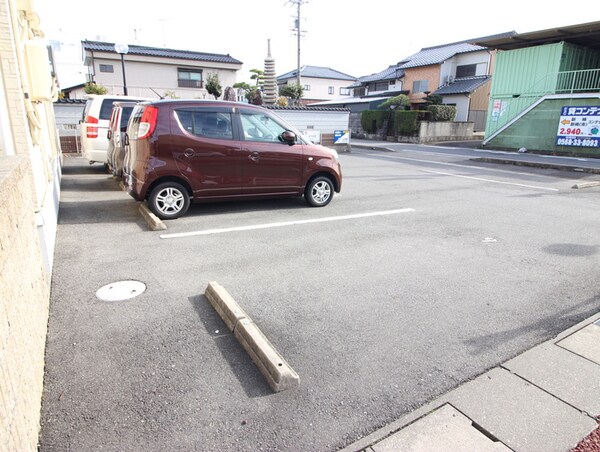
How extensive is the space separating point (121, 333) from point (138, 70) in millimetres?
29724

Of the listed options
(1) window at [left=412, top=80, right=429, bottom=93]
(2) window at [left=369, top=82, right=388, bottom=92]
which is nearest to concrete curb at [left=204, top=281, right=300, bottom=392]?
(1) window at [left=412, top=80, right=429, bottom=93]

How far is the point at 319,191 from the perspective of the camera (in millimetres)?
7160

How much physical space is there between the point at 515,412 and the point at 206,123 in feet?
17.4

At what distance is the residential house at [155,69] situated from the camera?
90.1 ft

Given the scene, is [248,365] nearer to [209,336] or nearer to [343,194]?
[209,336]

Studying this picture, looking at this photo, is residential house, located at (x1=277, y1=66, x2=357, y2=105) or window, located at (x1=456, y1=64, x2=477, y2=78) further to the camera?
residential house, located at (x1=277, y1=66, x2=357, y2=105)

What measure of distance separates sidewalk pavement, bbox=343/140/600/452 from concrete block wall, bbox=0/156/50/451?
5.02 feet

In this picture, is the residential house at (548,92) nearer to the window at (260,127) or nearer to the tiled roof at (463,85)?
the tiled roof at (463,85)

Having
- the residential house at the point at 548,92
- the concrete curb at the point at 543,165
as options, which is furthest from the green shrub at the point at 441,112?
the concrete curb at the point at 543,165

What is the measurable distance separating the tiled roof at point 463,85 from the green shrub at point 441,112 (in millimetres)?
4898

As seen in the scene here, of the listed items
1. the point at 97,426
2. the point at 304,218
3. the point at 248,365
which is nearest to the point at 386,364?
the point at 248,365

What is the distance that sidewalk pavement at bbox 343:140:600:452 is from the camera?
2.08m

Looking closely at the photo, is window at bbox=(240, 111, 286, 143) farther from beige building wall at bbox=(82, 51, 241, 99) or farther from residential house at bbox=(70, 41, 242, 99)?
beige building wall at bbox=(82, 51, 241, 99)

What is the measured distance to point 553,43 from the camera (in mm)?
18938
